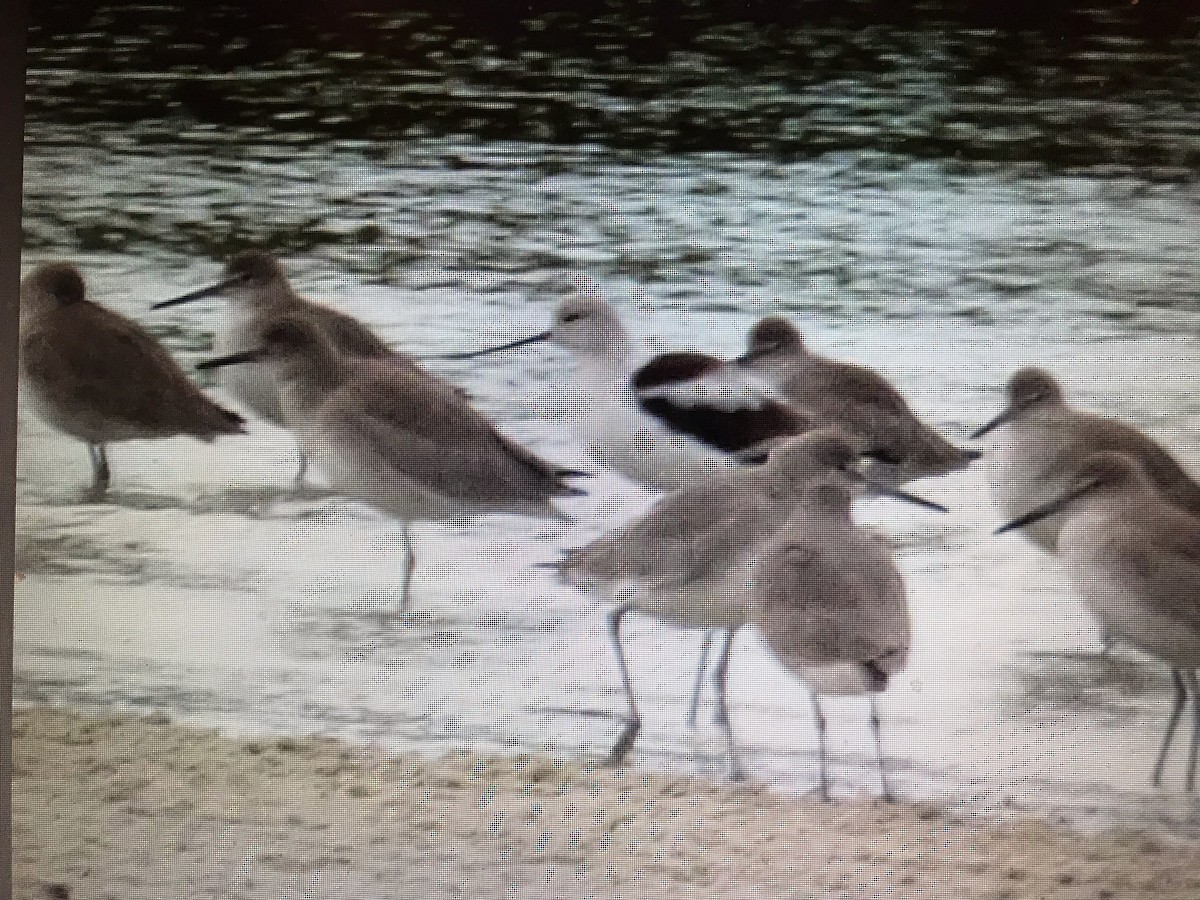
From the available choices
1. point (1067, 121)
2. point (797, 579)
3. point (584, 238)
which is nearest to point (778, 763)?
point (797, 579)

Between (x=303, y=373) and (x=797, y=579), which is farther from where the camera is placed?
(x=303, y=373)

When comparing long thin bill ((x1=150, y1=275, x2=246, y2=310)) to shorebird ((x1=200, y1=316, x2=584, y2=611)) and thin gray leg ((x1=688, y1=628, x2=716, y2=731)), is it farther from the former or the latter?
thin gray leg ((x1=688, y1=628, x2=716, y2=731))

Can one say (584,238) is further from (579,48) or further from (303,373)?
(303,373)

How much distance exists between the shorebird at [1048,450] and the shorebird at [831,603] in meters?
0.20

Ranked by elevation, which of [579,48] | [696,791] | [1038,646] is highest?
[579,48]

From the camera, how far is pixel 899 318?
1793mm

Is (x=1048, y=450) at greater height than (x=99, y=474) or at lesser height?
greater

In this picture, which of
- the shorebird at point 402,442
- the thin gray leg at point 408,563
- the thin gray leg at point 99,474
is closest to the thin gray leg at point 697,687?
the shorebird at point 402,442

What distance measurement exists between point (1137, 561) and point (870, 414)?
411mm

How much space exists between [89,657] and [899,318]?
1.30 meters

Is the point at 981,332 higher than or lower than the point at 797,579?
higher

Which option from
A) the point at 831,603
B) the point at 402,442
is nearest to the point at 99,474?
the point at 402,442

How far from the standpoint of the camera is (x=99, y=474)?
188 cm

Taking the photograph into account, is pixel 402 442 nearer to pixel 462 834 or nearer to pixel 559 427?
pixel 559 427
